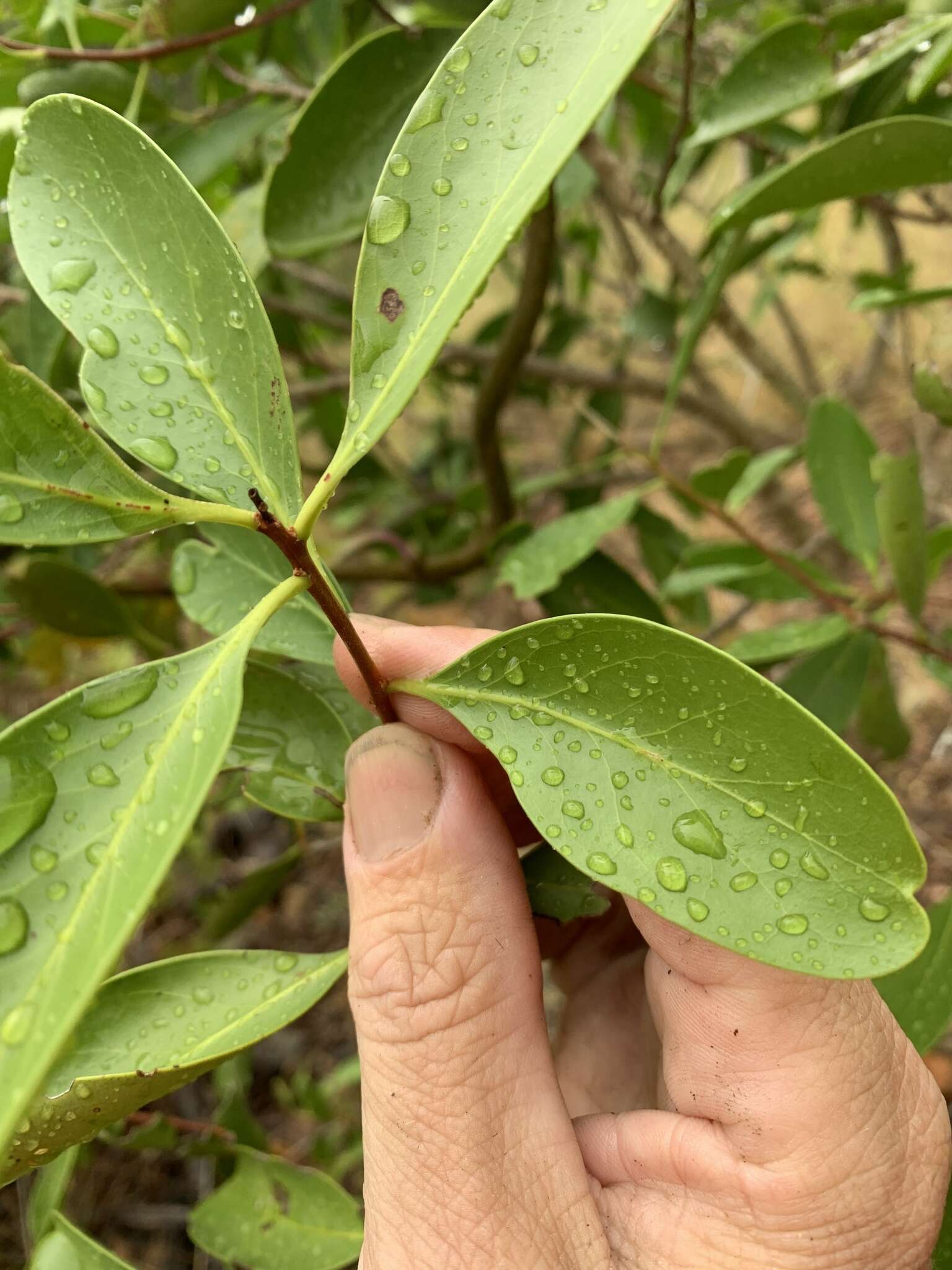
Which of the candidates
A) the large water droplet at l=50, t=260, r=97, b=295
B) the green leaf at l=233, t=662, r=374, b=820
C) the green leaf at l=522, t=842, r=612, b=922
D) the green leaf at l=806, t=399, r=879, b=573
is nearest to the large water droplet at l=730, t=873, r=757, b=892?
the green leaf at l=522, t=842, r=612, b=922

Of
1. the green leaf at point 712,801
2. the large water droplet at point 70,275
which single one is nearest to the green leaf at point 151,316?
the large water droplet at point 70,275

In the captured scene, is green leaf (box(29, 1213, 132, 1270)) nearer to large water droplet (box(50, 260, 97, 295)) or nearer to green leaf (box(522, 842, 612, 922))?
green leaf (box(522, 842, 612, 922))

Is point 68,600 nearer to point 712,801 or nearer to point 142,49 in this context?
point 142,49

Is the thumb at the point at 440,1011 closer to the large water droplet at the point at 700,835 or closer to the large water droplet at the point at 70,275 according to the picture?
the large water droplet at the point at 700,835

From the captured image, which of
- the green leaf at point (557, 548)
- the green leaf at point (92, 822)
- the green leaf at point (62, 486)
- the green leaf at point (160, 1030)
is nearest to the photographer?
the green leaf at point (92, 822)

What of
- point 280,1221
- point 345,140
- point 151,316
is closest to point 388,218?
point 151,316
